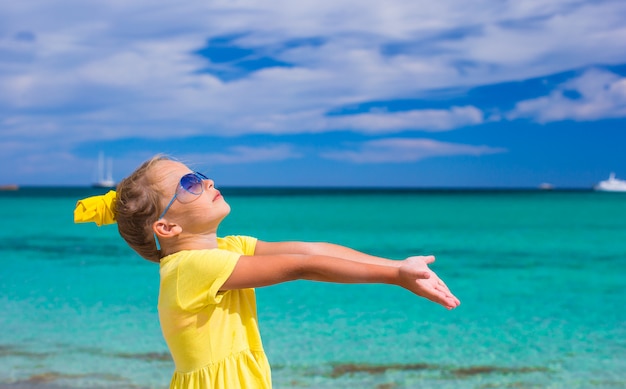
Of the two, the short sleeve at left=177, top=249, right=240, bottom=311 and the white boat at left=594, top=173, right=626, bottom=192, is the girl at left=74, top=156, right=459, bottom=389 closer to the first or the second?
the short sleeve at left=177, top=249, right=240, bottom=311

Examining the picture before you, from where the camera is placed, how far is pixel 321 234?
93.5 ft

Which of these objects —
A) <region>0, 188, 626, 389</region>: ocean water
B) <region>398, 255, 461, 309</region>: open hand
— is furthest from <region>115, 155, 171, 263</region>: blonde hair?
<region>0, 188, 626, 389</region>: ocean water

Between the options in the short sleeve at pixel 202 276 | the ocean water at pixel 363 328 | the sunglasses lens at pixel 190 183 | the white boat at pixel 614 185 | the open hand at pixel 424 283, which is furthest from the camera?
the white boat at pixel 614 185

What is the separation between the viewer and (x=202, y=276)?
219 cm

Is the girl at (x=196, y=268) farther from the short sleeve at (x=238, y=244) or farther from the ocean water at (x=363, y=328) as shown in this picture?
the ocean water at (x=363, y=328)

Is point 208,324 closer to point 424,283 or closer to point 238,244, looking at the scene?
point 238,244

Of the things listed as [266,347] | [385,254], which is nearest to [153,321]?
[266,347]

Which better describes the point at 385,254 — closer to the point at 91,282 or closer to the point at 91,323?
the point at 91,282

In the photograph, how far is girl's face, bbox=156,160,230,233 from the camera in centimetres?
233

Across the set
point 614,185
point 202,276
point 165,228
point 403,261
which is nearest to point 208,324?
point 202,276

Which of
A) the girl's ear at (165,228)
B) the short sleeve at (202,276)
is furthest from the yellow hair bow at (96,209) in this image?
the short sleeve at (202,276)

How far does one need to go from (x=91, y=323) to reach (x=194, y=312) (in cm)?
837

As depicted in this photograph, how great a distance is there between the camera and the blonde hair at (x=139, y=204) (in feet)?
7.63

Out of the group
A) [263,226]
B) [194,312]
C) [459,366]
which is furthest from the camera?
[263,226]
